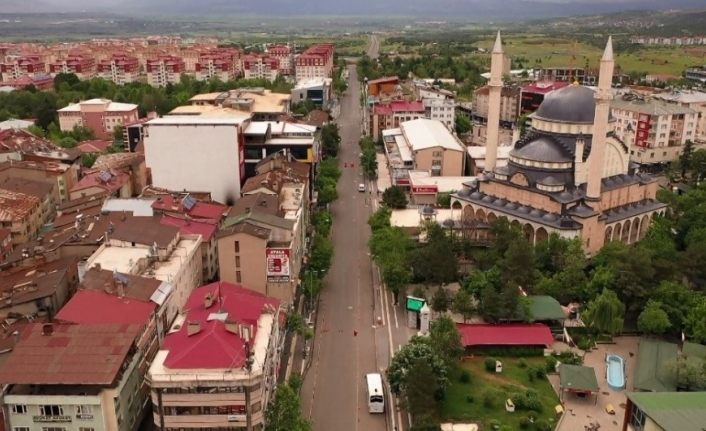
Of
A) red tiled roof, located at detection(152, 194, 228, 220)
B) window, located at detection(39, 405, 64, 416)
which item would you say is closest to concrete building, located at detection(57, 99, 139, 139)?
red tiled roof, located at detection(152, 194, 228, 220)

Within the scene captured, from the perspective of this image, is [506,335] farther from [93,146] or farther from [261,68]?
[261,68]

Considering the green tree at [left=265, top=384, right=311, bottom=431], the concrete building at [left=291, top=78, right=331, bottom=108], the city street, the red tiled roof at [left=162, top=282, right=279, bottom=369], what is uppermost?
the concrete building at [left=291, top=78, right=331, bottom=108]

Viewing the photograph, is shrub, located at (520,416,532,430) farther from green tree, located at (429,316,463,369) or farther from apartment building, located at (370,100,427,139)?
apartment building, located at (370,100,427,139)

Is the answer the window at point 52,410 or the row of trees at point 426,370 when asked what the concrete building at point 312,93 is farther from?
the window at point 52,410

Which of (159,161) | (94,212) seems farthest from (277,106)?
(94,212)

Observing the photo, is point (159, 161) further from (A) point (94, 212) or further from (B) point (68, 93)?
(B) point (68, 93)
